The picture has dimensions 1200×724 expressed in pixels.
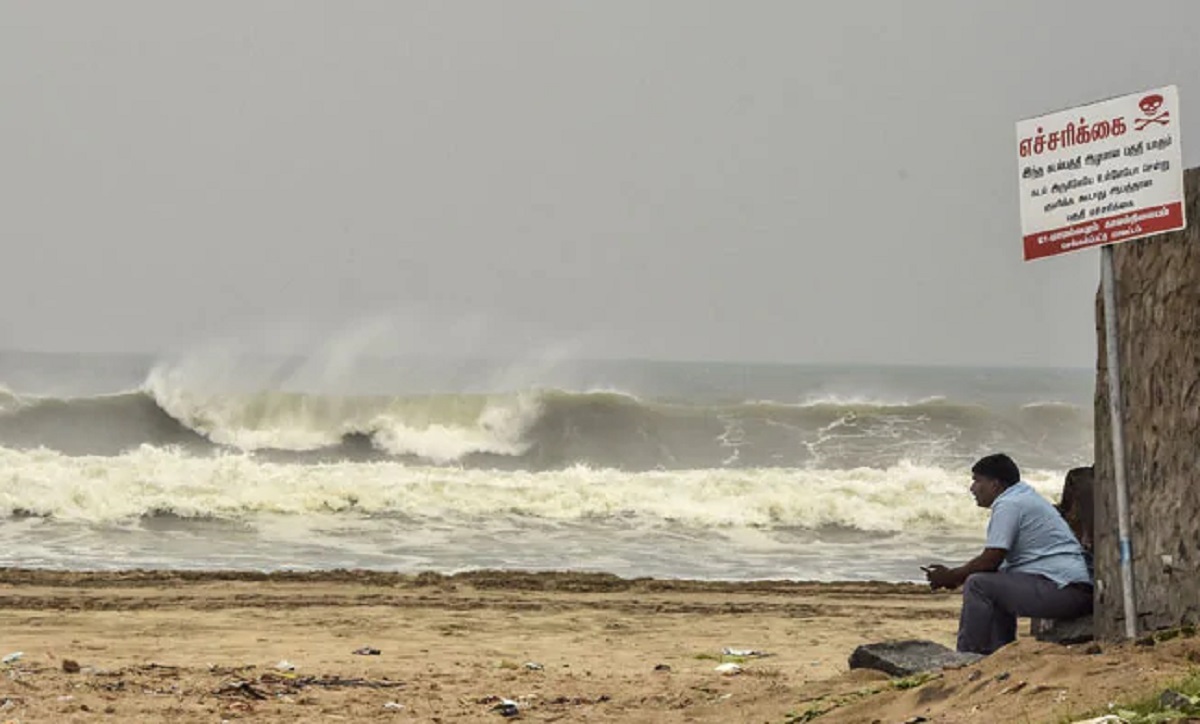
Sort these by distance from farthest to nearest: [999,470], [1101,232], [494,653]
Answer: [494,653] < [999,470] < [1101,232]

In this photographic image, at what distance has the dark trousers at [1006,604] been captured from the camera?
587 centimetres

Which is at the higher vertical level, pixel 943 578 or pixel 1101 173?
pixel 1101 173

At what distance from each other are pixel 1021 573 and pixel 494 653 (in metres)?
3.99

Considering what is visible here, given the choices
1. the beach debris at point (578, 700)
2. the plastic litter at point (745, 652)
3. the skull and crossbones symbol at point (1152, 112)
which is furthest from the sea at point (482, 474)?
the skull and crossbones symbol at point (1152, 112)

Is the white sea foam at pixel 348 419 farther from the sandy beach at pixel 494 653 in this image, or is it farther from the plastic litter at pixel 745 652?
the plastic litter at pixel 745 652

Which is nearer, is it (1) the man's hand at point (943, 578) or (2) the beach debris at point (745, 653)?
(1) the man's hand at point (943, 578)

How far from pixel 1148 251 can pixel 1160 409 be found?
2.09 feet

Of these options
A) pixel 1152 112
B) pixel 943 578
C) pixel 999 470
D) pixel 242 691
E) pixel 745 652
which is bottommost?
pixel 745 652

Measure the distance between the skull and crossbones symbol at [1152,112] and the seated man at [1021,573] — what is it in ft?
5.48

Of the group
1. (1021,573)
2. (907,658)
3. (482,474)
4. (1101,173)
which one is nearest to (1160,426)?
(1101,173)

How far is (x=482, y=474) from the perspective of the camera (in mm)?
20875

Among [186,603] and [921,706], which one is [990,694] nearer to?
[921,706]

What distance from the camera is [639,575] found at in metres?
13.4

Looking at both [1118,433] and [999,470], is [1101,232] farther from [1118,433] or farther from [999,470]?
[999,470]
